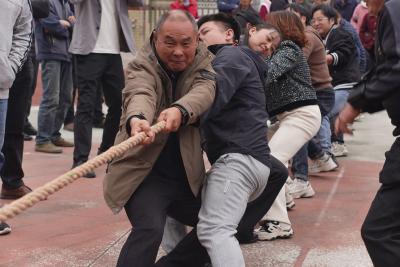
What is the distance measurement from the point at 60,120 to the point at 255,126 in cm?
433

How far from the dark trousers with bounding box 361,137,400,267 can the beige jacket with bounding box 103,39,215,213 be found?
2.72 feet

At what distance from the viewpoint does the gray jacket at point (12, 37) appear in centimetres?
421

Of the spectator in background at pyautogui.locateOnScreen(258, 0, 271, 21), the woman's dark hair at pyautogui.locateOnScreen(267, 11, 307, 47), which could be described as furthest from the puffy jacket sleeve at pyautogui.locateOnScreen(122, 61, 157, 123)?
the spectator in background at pyautogui.locateOnScreen(258, 0, 271, 21)

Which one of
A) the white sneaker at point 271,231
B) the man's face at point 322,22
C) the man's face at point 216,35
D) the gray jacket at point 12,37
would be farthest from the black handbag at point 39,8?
the man's face at point 322,22

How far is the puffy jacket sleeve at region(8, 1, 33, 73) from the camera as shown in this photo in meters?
4.36

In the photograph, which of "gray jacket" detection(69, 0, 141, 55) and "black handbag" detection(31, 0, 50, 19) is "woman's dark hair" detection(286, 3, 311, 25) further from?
"black handbag" detection(31, 0, 50, 19)

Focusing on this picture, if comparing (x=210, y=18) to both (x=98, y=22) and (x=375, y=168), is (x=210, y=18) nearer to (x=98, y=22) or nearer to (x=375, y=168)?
(x=98, y=22)

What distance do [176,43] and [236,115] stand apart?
19.9 inches

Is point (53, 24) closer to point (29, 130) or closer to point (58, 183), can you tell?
point (29, 130)

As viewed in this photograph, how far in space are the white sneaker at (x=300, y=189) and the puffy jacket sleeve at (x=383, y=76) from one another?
8.84 feet

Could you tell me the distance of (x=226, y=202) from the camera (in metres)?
3.35

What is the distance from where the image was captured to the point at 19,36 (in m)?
4.44

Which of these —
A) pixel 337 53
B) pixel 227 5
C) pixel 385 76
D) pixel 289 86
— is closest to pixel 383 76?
pixel 385 76

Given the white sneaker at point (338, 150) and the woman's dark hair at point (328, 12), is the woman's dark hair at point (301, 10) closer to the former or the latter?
the woman's dark hair at point (328, 12)
